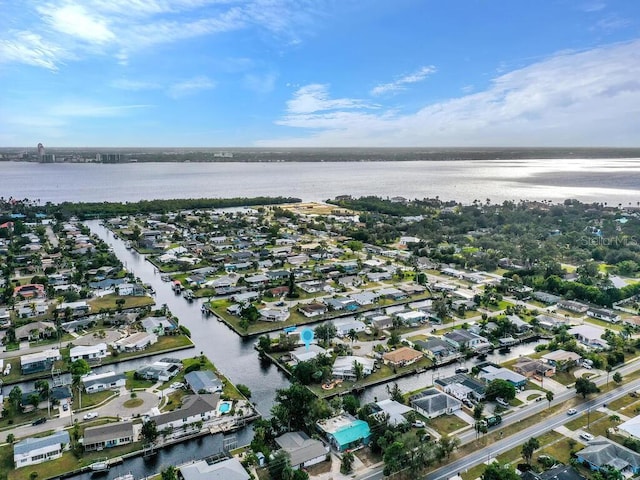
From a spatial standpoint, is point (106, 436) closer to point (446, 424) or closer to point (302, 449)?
point (302, 449)

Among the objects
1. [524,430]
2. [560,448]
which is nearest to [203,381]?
[524,430]

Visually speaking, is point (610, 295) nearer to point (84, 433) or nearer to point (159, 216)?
point (84, 433)

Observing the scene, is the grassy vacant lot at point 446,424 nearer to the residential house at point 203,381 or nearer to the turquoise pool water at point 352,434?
the turquoise pool water at point 352,434

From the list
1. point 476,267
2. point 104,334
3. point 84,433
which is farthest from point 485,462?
point 476,267

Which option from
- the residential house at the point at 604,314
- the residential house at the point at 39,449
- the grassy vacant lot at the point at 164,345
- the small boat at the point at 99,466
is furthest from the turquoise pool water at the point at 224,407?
the residential house at the point at 604,314

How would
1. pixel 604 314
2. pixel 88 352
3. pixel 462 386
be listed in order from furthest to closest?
pixel 604 314
pixel 88 352
pixel 462 386

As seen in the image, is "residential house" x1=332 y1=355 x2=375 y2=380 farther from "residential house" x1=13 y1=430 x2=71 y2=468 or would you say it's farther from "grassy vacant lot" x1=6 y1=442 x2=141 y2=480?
"residential house" x1=13 y1=430 x2=71 y2=468
